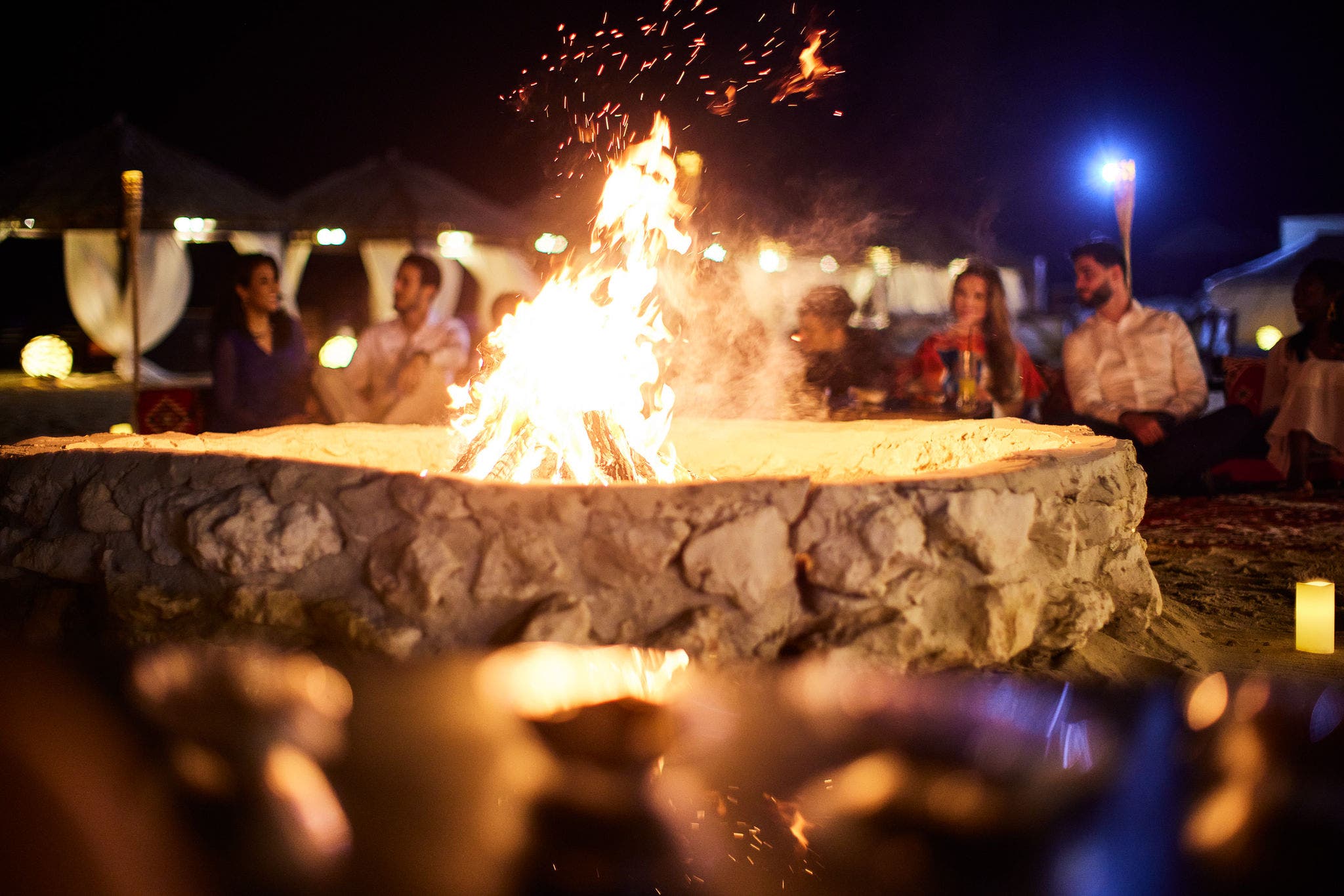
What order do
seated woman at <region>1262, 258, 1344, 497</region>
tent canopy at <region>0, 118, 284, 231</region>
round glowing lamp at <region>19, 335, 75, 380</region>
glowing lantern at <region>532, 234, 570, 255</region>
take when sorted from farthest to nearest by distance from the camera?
glowing lantern at <region>532, 234, 570, 255</region>
round glowing lamp at <region>19, 335, 75, 380</region>
tent canopy at <region>0, 118, 284, 231</region>
seated woman at <region>1262, 258, 1344, 497</region>

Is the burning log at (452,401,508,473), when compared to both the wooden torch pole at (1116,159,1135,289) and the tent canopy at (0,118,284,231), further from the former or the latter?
the tent canopy at (0,118,284,231)

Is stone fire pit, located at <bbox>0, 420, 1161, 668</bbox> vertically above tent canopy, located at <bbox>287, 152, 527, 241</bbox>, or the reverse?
tent canopy, located at <bbox>287, 152, 527, 241</bbox>

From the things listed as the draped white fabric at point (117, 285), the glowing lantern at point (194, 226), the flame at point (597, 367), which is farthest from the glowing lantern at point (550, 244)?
the flame at point (597, 367)

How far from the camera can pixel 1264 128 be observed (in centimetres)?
2711

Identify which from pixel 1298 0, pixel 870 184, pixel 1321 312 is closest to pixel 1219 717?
pixel 1321 312

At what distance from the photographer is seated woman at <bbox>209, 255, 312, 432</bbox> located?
243 inches

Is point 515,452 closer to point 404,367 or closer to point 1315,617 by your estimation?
point 1315,617

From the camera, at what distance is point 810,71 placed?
5.30 m

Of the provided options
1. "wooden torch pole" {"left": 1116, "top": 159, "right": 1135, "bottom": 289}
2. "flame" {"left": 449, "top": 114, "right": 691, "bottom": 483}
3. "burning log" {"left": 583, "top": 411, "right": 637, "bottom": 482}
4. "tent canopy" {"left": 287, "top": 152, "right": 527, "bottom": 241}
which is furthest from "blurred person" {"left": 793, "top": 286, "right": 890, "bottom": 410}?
"tent canopy" {"left": 287, "top": 152, "right": 527, "bottom": 241}

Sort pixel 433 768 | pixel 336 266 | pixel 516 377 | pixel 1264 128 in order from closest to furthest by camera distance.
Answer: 1. pixel 433 768
2. pixel 516 377
3. pixel 336 266
4. pixel 1264 128

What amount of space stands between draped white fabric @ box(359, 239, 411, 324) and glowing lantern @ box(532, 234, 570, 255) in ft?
5.94

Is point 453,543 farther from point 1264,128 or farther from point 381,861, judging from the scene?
point 1264,128

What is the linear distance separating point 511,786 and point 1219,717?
1899mm

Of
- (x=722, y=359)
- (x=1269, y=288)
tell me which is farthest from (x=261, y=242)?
(x=1269, y=288)
